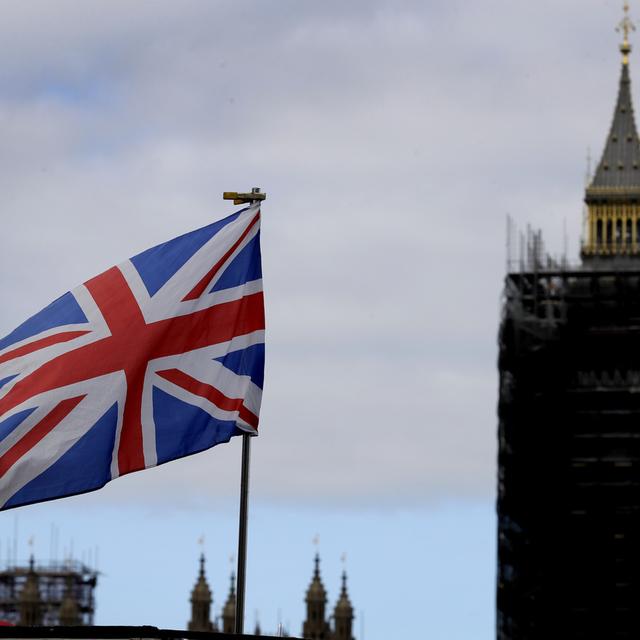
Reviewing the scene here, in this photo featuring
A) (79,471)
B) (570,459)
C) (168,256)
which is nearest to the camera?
(79,471)

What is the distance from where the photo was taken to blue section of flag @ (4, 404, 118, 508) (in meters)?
20.8

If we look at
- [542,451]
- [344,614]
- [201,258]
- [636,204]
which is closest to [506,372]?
[542,451]

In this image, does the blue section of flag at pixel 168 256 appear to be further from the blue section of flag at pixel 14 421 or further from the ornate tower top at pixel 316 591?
the ornate tower top at pixel 316 591

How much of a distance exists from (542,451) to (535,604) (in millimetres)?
7405

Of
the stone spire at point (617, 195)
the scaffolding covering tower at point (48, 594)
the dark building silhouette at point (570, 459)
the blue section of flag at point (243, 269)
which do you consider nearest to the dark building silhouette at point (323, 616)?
the scaffolding covering tower at point (48, 594)

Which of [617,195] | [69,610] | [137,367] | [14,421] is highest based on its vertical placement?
[617,195]

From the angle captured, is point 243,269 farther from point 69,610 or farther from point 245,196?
point 69,610

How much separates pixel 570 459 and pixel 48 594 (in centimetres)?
8752

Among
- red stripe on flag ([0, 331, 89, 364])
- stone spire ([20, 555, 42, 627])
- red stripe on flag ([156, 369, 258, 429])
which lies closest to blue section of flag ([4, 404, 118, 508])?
red stripe on flag ([156, 369, 258, 429])

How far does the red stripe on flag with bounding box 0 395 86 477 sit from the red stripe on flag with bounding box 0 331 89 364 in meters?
0.65

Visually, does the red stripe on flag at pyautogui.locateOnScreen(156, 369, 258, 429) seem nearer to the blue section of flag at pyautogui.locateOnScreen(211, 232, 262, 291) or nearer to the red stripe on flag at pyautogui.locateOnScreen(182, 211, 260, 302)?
the red stripe on flag at pyautogui.locateOnScreen(182, 211, 260, 302)

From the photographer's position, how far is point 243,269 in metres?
22.5

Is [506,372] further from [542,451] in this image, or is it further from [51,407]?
[51,407]

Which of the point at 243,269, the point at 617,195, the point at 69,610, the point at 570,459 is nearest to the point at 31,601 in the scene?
the point at 69,610
